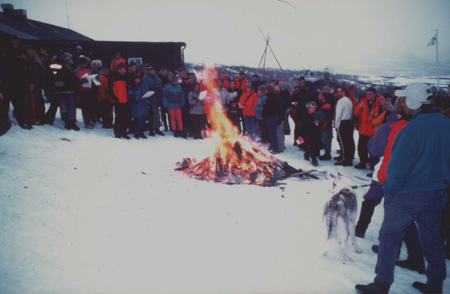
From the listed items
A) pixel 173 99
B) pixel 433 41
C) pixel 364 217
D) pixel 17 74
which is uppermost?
pixel 433 41

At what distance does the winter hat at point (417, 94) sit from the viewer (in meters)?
3.22

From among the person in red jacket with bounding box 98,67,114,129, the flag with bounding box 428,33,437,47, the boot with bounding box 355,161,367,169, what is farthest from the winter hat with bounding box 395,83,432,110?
the flag with bounding box 428,33,437,47

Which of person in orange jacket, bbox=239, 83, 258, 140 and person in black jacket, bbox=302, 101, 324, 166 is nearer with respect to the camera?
person in black jacket, bbox=302, 101, 324, 166

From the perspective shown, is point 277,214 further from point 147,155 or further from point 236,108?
point 236,108

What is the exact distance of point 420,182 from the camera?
3.06m

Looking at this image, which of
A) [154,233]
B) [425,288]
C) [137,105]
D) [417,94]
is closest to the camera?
[417,94]

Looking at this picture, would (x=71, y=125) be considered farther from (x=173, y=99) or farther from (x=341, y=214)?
(x=341, y=214)

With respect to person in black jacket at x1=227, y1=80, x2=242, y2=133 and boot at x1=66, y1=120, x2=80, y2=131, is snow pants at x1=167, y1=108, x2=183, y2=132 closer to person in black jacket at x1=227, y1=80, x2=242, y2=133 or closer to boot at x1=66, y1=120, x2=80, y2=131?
person in black jacket at x1=227, y1=80, x2=242, y2=133

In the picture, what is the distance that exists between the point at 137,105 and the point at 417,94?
8765mm

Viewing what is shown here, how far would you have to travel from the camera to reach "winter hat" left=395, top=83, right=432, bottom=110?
322 cm

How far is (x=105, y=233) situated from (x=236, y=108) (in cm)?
841

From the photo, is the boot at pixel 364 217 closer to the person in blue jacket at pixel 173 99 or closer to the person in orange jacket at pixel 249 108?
the person in orange jacket at pixel 249 108

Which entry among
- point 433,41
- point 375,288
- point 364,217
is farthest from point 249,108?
point 433,41

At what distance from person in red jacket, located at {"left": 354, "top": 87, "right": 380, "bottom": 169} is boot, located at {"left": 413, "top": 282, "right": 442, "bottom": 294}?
6078mm
